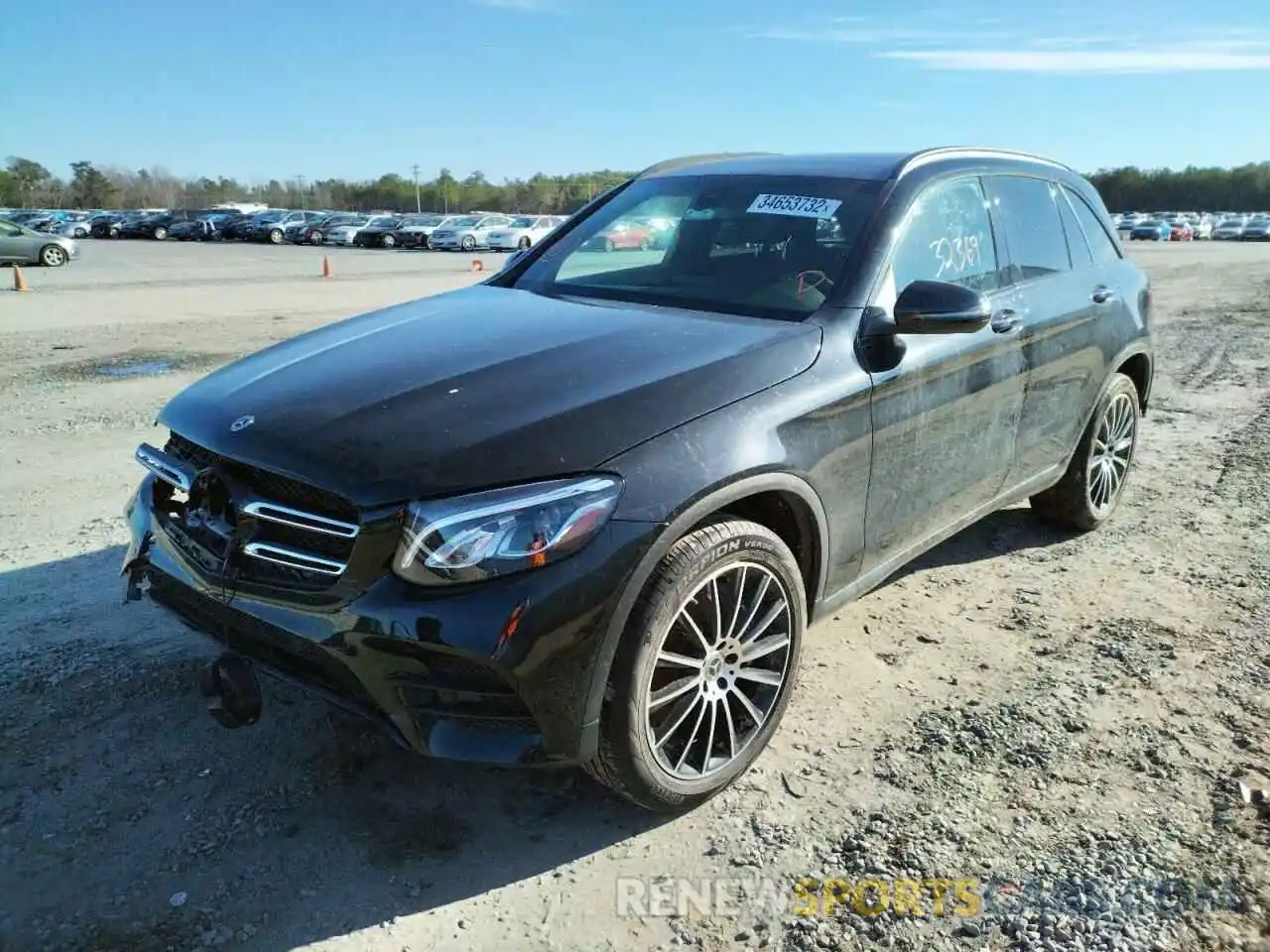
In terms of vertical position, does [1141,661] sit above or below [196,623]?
below

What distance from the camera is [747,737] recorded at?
2969 millimetres

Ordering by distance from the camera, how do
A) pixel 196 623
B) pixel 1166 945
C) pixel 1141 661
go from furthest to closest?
pixel 1141 661, pixel 196 623, pixel 1166 945

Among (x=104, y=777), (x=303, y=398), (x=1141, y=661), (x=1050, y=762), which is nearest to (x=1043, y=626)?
(x=1141, y=661)

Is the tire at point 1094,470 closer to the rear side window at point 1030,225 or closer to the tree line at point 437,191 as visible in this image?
the rear side window at point 1030,225

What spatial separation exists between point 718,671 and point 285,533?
4.08 feet

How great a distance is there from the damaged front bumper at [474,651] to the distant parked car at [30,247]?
28.2m

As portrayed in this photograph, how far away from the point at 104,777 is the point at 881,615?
2921 millimetres

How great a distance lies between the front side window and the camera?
11.4ft

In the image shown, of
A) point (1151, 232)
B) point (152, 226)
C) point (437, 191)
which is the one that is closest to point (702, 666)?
point (152, 226)

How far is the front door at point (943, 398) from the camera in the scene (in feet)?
10.8

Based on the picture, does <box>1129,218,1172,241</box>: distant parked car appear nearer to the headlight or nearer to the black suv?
the black suv

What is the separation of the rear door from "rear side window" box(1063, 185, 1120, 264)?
92mm

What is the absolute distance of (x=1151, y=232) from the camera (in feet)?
183

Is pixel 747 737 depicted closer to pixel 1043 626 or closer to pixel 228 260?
pixel 1043 626
